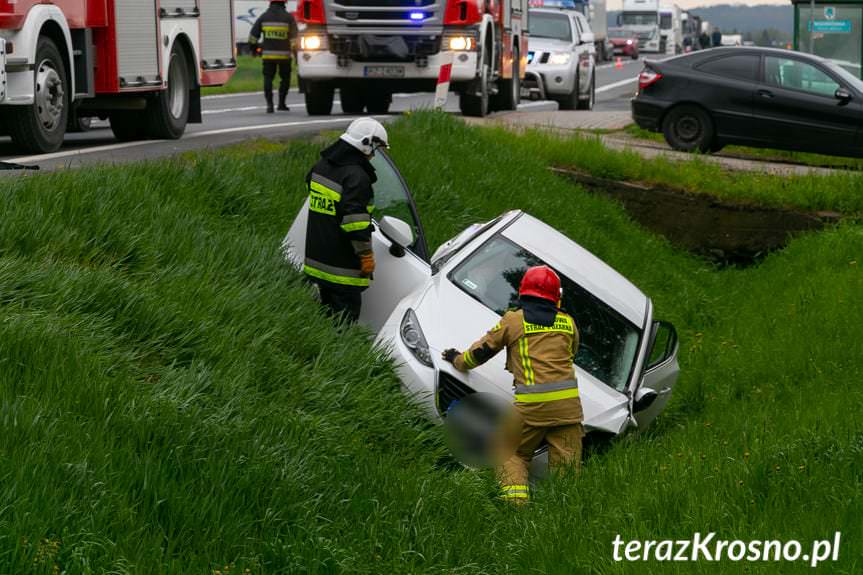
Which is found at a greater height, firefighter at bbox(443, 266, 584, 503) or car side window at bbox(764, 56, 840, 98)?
car side window at bbox(764, 56, 840, 98)

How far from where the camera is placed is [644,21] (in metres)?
83.4

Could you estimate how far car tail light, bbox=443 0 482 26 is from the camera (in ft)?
64.8

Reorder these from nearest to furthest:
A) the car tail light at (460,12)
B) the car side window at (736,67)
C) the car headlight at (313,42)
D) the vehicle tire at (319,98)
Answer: the car side window at (736,67), the car tail light at (460,12), the car headlight at (313,42), the vehicle tire at (319,98)

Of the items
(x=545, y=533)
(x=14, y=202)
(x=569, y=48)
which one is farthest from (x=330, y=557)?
(x=569, y=48)

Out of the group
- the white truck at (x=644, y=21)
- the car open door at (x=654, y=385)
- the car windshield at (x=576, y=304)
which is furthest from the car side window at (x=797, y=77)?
the white truck at (x=644, y=21)

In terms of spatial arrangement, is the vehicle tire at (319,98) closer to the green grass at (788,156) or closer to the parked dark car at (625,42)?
the green grass at (788,156)

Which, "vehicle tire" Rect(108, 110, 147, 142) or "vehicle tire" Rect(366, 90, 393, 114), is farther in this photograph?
"vehicle tire" Rect(366, 90, 393, 114)

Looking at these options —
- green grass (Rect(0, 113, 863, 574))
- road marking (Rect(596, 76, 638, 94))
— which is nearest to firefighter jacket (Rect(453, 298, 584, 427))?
green grass (Rect(0, 113, 863, 574))

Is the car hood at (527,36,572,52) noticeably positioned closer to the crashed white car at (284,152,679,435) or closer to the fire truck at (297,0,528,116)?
the fire truck at (297,0,528,116)

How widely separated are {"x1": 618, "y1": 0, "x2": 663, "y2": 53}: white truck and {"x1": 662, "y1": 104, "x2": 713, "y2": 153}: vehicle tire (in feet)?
210

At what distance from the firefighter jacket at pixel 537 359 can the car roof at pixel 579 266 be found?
4.45ft

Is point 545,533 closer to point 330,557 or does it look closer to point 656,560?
point 656,560

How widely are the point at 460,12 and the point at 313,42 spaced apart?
2148 mm

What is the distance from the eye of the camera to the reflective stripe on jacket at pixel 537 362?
25.4 ft
